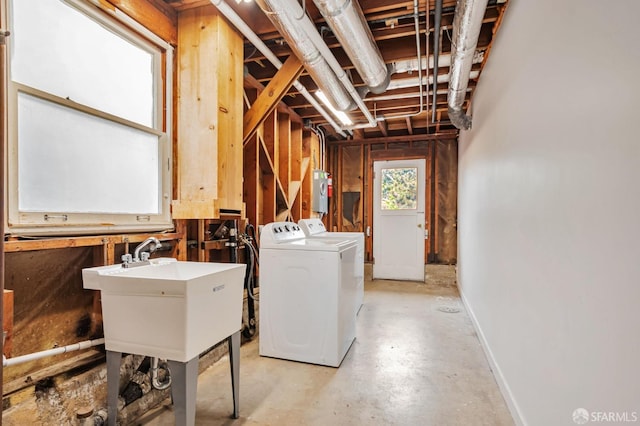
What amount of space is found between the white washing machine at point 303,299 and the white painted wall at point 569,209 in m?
1.13

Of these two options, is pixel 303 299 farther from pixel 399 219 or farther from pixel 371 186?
pixel 371 186

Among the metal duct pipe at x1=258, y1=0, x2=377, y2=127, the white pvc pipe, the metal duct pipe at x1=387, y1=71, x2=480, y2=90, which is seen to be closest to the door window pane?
the metal duct pipe at x1=387, y1=71, x2=480, y2=90

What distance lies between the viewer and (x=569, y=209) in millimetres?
1171

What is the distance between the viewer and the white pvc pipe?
4.31ft

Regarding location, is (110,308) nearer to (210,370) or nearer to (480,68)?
(210,370)

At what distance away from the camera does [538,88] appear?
1.49 meters

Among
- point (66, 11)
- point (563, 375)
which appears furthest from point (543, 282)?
point (66, 11)

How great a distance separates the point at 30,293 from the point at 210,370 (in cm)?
130

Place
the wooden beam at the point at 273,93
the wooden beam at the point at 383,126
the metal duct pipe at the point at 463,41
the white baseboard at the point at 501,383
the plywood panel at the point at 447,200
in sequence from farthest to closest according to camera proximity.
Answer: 1. the plywood panel at the point at 447,200
2. the wooden beam at the point at 383,126
3. the wooden beam at the point at 273,93
4. the metal duct pipe at the point at 463,41
5. the white baseboard at the point at 501,383

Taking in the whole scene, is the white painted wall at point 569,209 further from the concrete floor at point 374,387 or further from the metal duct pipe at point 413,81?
the metal duct pipe at point 413,81

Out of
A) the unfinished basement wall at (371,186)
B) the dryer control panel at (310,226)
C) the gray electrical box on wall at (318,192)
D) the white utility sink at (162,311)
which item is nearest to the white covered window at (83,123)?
the white utility sink at (162,311)

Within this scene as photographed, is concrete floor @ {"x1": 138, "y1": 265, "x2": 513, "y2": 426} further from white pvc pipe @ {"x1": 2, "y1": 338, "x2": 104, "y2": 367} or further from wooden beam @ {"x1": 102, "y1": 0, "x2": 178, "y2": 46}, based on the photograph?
wooden beam @ {"x1": 102, "y1": 0, "x2": 178, "y2": 46}

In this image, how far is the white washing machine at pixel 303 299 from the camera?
8.02ft

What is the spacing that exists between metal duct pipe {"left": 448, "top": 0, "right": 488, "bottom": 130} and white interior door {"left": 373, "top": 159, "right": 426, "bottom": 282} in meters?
2.45
